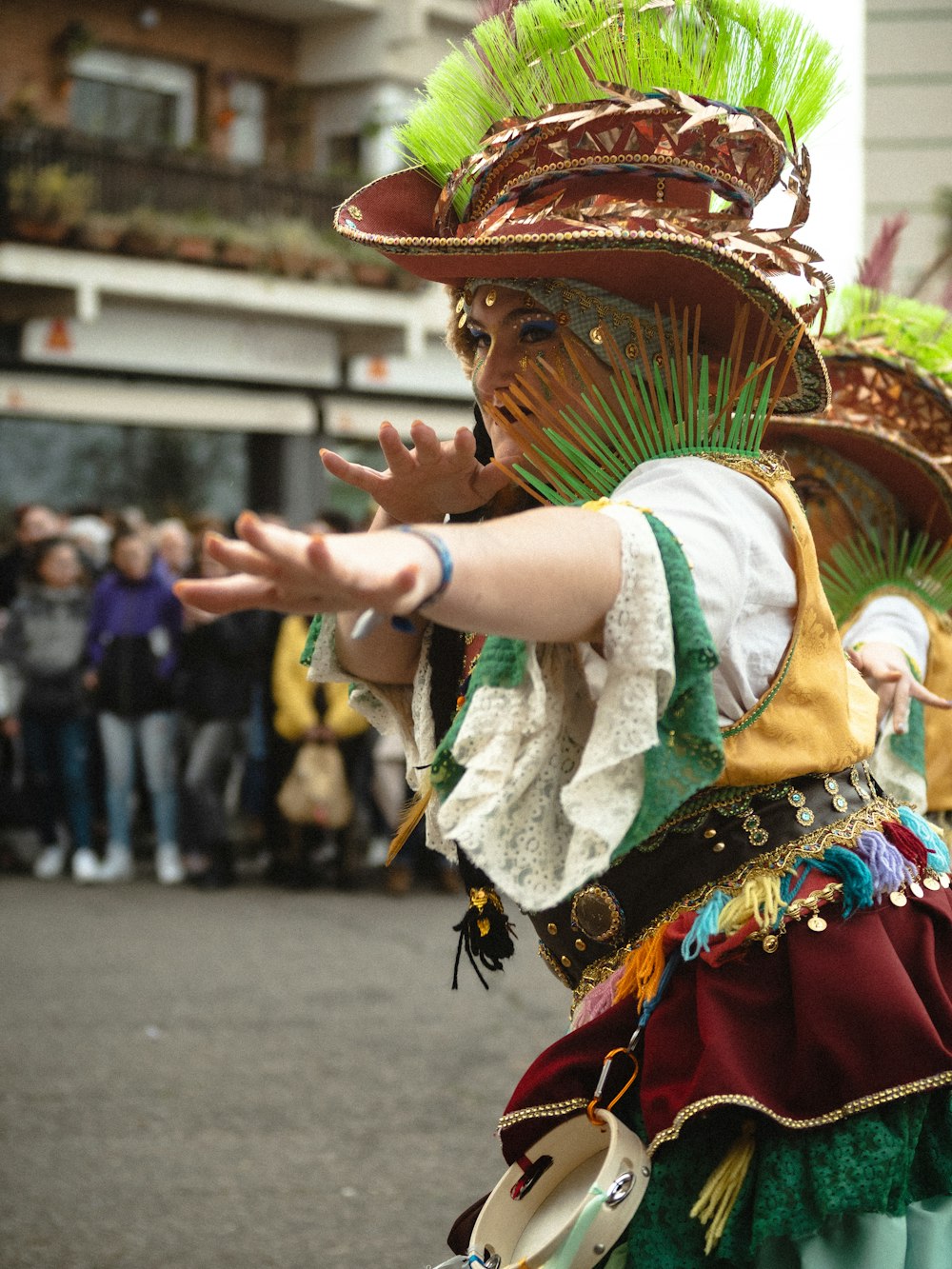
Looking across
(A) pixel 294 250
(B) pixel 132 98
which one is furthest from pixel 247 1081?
(B) pixel 132 98

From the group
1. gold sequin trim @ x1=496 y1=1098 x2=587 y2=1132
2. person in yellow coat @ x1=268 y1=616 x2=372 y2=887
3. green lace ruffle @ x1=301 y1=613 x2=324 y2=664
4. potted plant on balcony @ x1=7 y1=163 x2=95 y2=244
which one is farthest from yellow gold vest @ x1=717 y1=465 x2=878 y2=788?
potted plant on balcony @ x1=7 y1=163 x2=95 y2=244

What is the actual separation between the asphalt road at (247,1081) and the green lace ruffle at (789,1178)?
2.21 m

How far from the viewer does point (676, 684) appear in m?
1.66

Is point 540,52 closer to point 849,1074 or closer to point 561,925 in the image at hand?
point 561,925

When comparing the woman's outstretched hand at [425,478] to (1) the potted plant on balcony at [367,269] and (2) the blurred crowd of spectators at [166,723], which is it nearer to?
(2) the blurred crowd of spectators at [166,723]

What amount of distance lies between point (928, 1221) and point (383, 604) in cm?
104

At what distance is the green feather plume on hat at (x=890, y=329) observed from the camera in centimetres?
341

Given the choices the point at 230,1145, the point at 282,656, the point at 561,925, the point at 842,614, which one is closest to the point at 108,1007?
the point at 230,1145

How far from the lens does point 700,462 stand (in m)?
1.88

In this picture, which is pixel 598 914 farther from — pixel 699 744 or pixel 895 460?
pixel 895 460

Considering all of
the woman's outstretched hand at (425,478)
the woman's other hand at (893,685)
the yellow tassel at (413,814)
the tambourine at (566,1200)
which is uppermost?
the woman's outstretched hand at (425,478)

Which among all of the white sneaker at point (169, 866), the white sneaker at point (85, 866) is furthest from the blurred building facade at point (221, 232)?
the white sneaker at point (169, 866)

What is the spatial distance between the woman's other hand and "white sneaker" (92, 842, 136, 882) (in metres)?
6.70

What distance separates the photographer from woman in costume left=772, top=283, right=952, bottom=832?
3.28m
